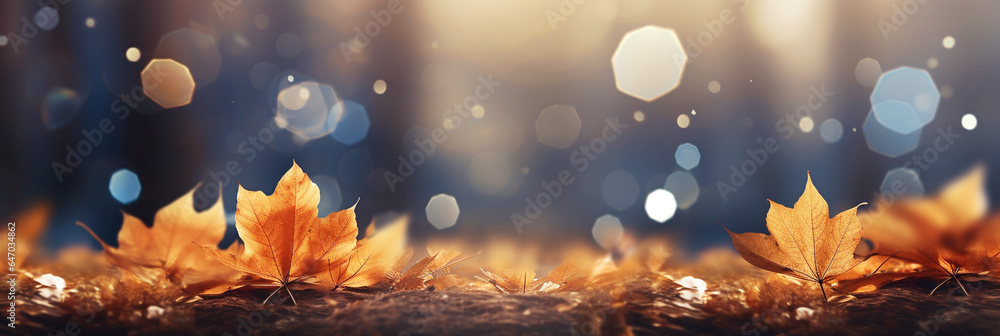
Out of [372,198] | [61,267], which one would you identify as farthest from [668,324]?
[372,198]

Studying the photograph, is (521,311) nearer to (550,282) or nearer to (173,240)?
(550,282)

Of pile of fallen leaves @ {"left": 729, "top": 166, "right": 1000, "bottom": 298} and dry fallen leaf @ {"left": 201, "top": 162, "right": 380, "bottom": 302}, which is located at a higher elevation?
dry fallen leaf @ {"left": 201, "top": 162, "right": 380, "bottom": 302}

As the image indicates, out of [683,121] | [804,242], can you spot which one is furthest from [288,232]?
[683,121]

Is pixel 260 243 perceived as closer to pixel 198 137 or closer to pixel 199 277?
pixel 199 277

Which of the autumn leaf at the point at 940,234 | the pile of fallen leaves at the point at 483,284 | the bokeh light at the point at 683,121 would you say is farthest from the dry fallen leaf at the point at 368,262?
the bokeh light at the point at 683,121

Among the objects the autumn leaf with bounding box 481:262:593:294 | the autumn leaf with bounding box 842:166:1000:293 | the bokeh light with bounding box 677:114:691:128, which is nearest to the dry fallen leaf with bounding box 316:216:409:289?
the autumn leaf with bounding box 481:262:593:294

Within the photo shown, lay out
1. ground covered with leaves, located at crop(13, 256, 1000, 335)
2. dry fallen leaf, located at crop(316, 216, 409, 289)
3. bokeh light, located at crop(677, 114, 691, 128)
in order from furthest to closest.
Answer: bokeh light, located at crop(677, 114, 691, 128), dry fallen leaf, located at crop(316, 216, 409, 289), ground covered with leaves, located at crop(13, 256, 1000, 335)

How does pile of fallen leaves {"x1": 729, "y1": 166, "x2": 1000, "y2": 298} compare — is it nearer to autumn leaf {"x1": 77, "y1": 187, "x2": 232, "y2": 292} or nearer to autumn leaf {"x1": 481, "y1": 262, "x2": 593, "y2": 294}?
autumn leaf {"x1": 481, "y1": 262, "x2": 593, "y2": 294}
